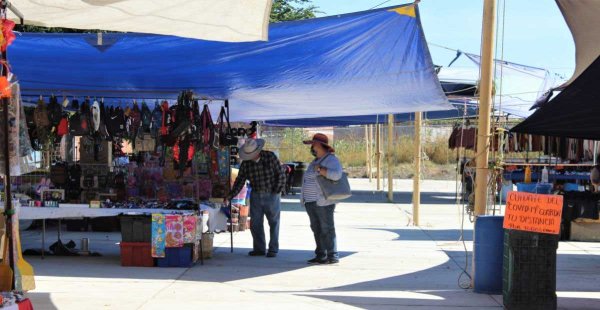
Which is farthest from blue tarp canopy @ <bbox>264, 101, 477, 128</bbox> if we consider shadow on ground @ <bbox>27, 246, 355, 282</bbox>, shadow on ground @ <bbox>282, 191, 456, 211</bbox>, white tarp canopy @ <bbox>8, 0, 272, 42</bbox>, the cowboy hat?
white tarp canopy @ <bbox>8, 0, 272, 42</bbox>

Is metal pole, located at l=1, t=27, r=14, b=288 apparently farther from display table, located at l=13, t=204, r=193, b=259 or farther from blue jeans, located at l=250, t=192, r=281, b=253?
blue jeans, located at l=250, t=192, r=281, b=253

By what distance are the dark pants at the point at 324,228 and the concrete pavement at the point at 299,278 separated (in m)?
0.29

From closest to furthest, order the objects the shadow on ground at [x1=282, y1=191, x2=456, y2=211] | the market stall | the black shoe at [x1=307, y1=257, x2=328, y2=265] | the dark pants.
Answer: the market stall
the dark pants
the black shoe at [x1=307, y1=257, x2=328, y2=265]
the shadow on ground at [x1=282, y1=191, x2=456, y2=211]

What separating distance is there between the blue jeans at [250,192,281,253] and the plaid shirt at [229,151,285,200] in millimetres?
106

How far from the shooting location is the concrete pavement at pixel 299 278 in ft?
27.9

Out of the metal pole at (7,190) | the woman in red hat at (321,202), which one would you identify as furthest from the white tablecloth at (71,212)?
the metal pole at (7,190)

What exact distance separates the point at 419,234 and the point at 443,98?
176 inches

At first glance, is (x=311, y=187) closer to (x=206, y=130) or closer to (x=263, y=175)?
(x=263, y=175)

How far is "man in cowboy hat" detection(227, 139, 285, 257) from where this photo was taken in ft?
39.1

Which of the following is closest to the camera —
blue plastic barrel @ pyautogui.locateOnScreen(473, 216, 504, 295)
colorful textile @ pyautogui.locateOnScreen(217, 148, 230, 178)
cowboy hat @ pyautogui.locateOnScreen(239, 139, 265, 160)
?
blue plastic barrel @ pyautogui.locateOnScreen(473, 216, 504, 295)

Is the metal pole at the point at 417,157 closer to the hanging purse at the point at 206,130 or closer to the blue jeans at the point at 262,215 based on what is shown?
the blue jeans at the point at 262,215

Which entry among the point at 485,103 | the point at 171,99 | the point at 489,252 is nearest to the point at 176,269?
the point at 171,99

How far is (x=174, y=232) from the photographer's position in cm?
1074

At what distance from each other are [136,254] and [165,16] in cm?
486
